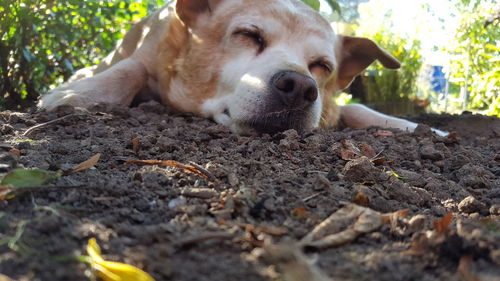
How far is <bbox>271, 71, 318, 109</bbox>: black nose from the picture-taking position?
2.56 meters

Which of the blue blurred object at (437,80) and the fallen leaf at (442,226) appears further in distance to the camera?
the blue blurred object at (437,80)

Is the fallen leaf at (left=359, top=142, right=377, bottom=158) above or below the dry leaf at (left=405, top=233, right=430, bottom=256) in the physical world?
below

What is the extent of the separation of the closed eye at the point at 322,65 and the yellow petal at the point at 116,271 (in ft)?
8.61

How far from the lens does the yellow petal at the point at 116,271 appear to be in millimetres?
846

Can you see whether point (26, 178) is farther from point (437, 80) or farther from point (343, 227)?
point (437, 80)

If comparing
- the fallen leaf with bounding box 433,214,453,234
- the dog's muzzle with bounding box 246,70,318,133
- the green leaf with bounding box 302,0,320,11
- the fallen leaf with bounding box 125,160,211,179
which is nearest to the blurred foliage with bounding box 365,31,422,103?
the green leaf with bounding box 302,0,320,11

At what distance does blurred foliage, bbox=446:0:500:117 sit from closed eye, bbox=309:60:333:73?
2.21 metres

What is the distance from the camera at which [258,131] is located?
2658 mm

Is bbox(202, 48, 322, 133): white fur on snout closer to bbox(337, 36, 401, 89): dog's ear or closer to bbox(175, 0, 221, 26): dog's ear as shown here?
bbox(175, 0, 221, 26): dog's ear

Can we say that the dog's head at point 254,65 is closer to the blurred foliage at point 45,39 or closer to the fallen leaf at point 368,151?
the fallen leaf at point 368,151

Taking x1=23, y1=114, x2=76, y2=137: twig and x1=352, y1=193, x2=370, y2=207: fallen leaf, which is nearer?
x1=352, y1=193, x2=370, y2=207: fallen leaf

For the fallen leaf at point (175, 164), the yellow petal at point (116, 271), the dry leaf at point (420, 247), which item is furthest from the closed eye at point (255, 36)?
the yellow petal at point (116, 271)

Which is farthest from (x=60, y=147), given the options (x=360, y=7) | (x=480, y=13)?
(x=360, y=7)

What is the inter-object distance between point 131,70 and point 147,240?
8.72 ft
